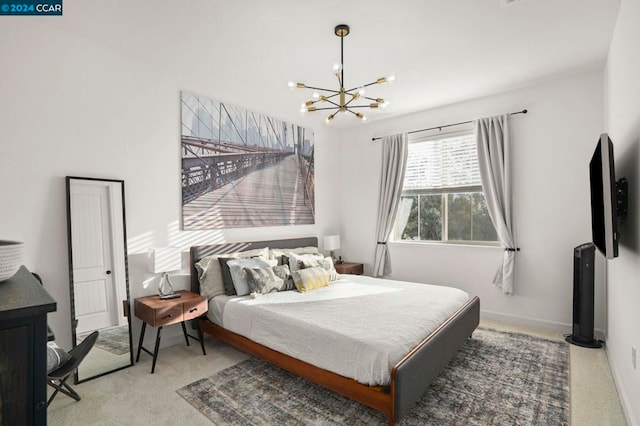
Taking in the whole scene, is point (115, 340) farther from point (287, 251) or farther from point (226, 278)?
point (287, 251)

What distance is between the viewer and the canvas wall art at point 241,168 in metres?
3.74

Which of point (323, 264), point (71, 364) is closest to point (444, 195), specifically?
point (323, 264)

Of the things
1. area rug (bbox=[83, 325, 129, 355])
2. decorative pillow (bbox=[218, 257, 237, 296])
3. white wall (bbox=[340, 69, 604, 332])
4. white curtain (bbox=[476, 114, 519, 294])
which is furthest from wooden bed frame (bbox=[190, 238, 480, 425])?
white wall (bbox=[340, 69, 604, 332])

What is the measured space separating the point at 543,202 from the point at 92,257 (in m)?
4.84

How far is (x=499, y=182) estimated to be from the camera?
418 cm

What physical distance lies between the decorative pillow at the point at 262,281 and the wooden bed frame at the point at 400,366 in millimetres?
513

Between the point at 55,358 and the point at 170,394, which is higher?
the point at 55,358

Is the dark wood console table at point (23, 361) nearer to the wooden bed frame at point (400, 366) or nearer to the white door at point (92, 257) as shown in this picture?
the wooden bed frame at point (400, 366)

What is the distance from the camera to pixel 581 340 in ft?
11.3

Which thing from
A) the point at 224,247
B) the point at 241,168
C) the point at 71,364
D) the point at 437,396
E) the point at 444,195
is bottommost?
the point at 437,396

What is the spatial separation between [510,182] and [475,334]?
75.2 inches

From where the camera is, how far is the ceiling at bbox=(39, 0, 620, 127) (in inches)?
99.7

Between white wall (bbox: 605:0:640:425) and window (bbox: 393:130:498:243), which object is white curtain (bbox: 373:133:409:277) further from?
white wall (bbox: 605:0:640:425)

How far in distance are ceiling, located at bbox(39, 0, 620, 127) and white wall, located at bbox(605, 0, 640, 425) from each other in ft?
1.52
